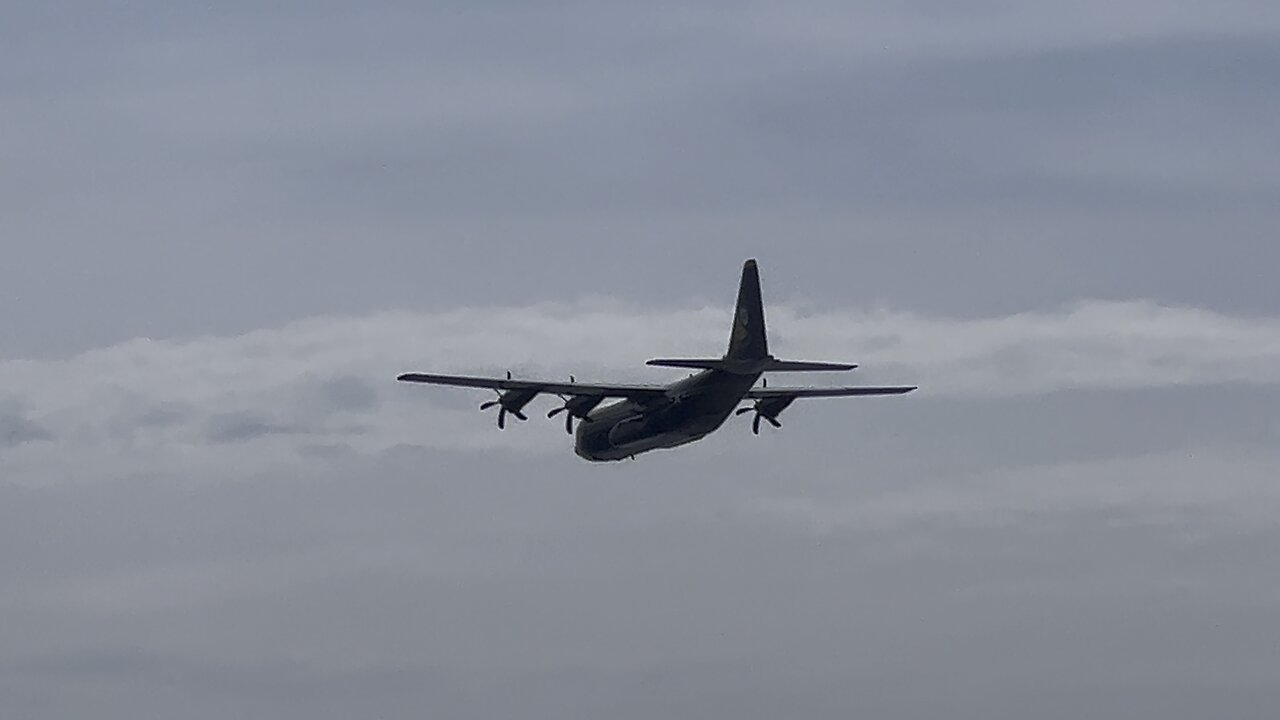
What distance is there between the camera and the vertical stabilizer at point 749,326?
15888cm

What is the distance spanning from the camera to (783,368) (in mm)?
156500

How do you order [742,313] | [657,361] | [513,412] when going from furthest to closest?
[513,412]
[742,313]
[657,361]

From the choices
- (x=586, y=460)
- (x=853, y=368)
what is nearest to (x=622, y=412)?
(x=586, y=460)

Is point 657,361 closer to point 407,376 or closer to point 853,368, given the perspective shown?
point 853,368

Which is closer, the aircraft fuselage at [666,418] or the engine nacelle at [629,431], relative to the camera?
the aircraft fuselage at [666,418]

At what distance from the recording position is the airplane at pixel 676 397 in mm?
158750

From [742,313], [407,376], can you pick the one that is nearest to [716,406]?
[742,313]

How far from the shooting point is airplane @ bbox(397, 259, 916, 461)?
15875 cm

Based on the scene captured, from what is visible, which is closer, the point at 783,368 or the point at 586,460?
the point at 783,368

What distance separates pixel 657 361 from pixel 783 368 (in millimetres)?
11395

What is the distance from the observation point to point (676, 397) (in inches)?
→ 6437

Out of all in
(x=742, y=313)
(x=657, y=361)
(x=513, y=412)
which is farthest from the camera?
(x=513, y=412)

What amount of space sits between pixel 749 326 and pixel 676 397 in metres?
7.07

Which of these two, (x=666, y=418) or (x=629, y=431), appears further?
(x=629, y=431)
